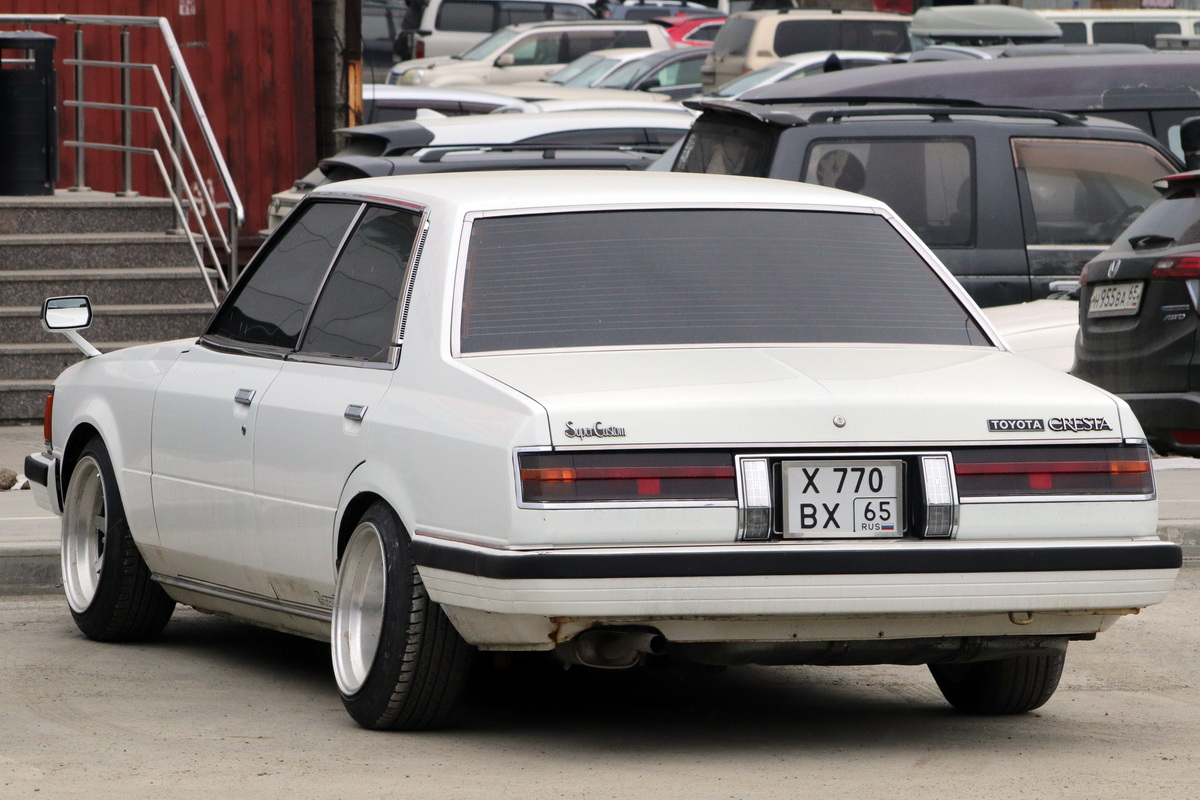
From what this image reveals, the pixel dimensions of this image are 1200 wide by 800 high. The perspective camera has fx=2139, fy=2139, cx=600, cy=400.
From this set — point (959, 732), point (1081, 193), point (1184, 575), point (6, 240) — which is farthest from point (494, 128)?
point (959, 732)

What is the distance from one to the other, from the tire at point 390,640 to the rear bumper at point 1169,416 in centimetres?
519

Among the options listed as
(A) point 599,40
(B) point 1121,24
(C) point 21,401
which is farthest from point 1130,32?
(C) point 21,401

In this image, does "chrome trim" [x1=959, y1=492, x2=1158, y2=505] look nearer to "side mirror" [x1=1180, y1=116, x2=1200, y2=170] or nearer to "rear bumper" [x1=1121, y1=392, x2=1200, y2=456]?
"rear bumper" [x1=1121, y1=392, x2=1200, y2=456]

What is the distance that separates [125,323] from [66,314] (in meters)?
6.16

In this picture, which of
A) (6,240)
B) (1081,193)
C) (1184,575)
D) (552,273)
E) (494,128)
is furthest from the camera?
(494,128)

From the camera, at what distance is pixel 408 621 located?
17.8 ft

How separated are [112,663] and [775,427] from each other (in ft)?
9.05

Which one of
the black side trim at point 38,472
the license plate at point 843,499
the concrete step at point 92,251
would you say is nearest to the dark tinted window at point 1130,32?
the concrete step at point 92,251

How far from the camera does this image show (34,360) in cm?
1320

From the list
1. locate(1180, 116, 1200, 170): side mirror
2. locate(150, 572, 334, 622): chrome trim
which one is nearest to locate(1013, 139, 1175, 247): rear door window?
locate(1180, 116, 1200, 170): side mirror

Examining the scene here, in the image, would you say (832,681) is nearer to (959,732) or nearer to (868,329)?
(959,732)

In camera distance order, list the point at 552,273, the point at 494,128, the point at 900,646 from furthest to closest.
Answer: the point at 494,128 → the point at 552,273 → the point at 900,646

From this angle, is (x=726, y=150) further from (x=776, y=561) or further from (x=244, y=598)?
(x=776, y=561)

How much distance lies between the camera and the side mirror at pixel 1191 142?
12.5 m
